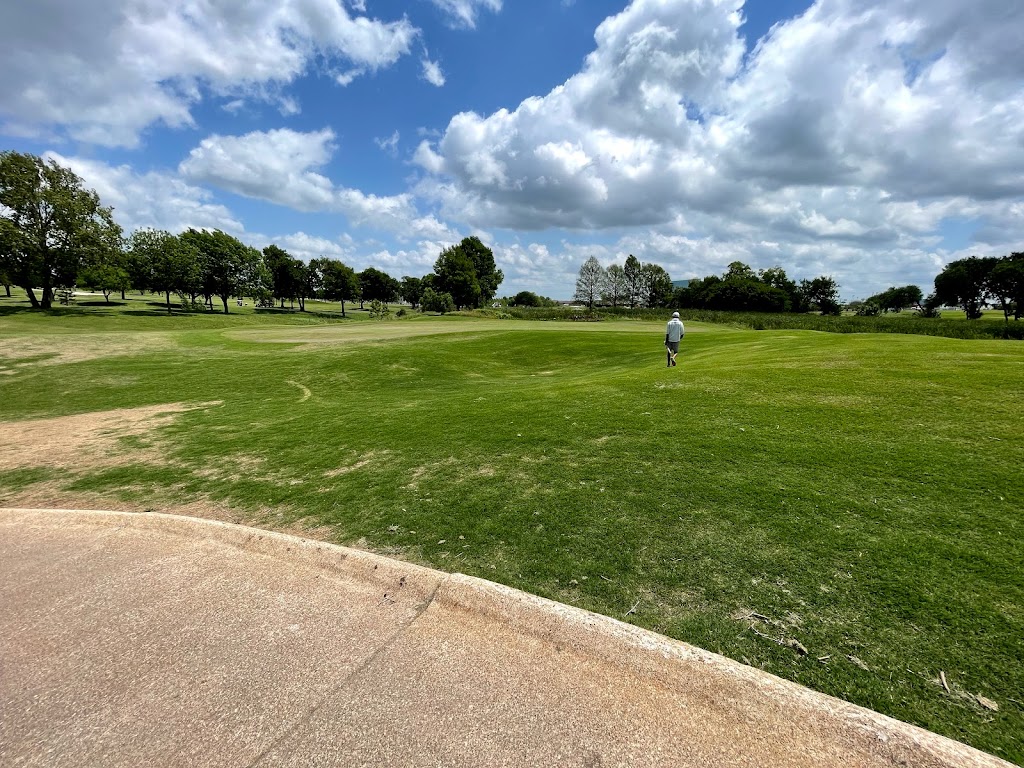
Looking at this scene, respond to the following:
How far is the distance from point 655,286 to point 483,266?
43618 mm

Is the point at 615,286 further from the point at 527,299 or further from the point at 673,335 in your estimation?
the point at 673,335

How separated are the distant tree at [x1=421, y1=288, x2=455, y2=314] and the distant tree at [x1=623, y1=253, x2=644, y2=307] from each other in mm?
46908

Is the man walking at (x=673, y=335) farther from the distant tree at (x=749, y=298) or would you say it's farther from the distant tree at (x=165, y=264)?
the distant tree at (x=749, y=298)

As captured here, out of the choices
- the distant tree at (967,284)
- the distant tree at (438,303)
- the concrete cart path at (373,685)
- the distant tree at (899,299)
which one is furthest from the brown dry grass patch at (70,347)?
the distant tree at (899,299)

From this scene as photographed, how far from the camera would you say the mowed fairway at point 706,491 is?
3.40 meters

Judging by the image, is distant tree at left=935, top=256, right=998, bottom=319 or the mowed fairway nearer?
the mowed fairway

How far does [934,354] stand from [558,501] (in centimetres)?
1307

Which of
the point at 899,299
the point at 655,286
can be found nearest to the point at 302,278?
the point at 655,286

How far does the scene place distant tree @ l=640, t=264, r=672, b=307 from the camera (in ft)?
361

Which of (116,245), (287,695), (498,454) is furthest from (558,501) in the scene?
(116,245)

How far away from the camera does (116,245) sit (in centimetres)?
5225

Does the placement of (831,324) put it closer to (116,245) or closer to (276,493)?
(276,493)

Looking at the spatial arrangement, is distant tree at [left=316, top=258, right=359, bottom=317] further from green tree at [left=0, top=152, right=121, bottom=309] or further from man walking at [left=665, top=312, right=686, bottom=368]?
man walking at [left=665, top=312, right=686, bottom=368]

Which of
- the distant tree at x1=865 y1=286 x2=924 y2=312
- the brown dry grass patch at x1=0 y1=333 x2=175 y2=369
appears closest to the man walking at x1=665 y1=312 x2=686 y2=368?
the brown dry grass patch at x1=0 y1=333 x2=175 y2=369
